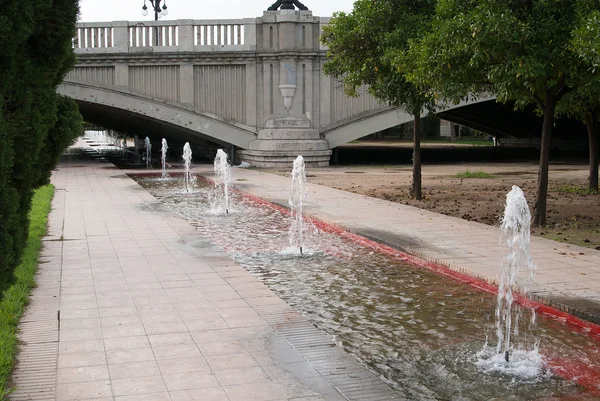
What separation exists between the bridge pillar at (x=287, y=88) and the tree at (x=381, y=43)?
10557 mm

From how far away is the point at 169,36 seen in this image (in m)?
29.5

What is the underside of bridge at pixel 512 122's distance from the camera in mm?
37844

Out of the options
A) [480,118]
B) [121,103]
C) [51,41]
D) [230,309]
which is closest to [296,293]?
[230,309]

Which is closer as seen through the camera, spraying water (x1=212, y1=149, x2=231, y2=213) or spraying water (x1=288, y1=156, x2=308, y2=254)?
spraying water (x1=288, y1=156, x2=308, y2=254)

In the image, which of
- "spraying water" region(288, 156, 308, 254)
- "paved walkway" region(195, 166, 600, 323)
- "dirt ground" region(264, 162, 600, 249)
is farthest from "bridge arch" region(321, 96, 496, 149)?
"paved walkway" region(195, 166, 600, 323)

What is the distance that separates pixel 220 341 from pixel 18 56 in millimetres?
2909

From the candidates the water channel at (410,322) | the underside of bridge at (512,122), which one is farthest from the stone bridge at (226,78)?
the water channel at (410,322)

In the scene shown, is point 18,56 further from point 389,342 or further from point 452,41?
point 452,41

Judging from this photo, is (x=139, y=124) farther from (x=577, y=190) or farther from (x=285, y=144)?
(x=577, y=190)

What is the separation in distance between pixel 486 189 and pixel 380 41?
19.5 ft

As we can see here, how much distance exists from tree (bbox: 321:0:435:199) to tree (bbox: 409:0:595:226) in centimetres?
281

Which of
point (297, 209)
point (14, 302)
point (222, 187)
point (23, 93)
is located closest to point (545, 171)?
point (297, 209)

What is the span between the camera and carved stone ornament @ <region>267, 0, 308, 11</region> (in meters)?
30.1

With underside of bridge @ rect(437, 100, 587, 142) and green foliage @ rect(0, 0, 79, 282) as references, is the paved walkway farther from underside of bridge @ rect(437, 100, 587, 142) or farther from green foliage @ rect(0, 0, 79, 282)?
underside of bridge @ rect(437, 100, 587, 142)
